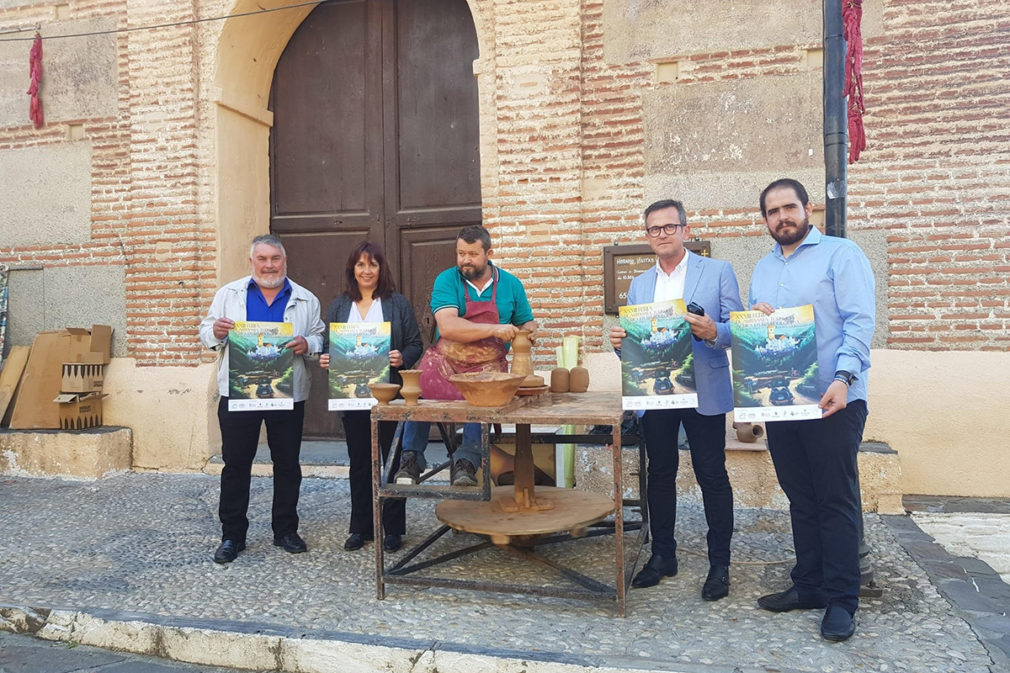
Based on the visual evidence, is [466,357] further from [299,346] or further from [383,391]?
[299,346]

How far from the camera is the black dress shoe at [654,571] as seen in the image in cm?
409

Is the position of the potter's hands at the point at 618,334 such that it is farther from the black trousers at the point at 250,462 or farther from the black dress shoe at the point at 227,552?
the black dress shoe at the point at 227,552

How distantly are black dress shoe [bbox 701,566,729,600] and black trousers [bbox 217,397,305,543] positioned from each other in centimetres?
251

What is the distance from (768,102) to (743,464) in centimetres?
293

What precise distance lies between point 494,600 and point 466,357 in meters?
1.29

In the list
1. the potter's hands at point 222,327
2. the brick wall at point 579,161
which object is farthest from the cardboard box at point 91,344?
the potter's hands at point 222,327

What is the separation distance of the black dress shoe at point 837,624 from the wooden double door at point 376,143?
472 centimetres

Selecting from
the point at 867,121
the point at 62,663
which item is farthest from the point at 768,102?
the point at 62,663

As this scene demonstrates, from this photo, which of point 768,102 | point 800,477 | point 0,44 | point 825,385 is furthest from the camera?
point 0,44

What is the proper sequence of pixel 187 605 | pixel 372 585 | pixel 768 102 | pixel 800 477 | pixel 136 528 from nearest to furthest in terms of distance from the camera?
1. pixel 800 477
2. pixel 187 605
3. pixel 372 585
4. pixel 136 528
5. pixel 768 102

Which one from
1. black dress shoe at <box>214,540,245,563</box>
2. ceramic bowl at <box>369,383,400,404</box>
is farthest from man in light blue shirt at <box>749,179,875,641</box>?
black dress shoe at <box>214,540,245,563</box>

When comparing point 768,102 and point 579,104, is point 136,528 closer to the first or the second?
point 579,104

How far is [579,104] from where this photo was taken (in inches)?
262

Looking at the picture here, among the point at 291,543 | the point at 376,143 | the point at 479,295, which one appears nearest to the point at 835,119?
the point at 479,295
